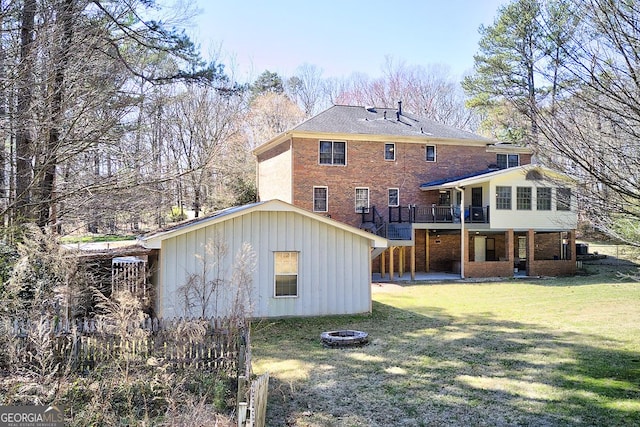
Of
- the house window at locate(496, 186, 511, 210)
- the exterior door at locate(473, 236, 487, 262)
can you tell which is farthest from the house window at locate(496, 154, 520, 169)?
the exterior door at locate(473, 236, 487, 262)

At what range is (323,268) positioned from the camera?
547 inches

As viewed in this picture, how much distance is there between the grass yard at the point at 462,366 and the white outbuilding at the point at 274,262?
69 cm

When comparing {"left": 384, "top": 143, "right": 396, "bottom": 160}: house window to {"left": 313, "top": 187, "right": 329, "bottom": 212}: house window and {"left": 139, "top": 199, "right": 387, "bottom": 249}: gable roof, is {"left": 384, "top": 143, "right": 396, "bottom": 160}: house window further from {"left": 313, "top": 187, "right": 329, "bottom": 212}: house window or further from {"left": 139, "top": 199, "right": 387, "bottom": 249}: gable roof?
{"left": 139, "top": 199, "right": 387, "bottom": 249}: gable roof

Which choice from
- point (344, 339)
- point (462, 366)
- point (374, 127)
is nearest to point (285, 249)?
point (344, 339)

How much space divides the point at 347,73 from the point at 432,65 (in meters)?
8.38

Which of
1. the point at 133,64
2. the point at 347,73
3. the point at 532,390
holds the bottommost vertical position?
the point at 532,390

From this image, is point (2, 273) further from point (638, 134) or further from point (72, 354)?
point (638, 134)

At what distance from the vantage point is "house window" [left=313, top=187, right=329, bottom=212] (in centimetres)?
2488

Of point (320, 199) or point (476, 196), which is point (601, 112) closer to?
point (320, 199)

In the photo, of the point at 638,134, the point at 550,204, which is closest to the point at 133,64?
the point at 638,134

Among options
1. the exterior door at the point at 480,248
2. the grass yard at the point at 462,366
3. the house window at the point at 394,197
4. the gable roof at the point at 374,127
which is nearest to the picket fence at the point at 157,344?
the grass yard at the point at 462,366

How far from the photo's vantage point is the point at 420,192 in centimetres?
2645

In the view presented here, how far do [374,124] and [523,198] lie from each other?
29.0 ft

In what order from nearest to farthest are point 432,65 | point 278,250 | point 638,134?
point 638,134 < point 278,250 < point 432,65
